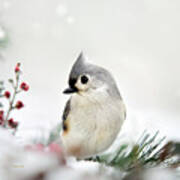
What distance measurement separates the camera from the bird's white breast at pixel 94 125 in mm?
513

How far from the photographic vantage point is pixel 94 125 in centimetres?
51

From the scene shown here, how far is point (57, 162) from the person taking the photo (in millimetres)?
190

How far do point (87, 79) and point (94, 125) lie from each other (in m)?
0.08

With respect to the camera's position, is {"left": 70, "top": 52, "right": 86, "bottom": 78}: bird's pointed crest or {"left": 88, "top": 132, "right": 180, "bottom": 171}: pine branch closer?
{"left": 88, "top": 132, "right": 180, "bottom": 171}: pine branch

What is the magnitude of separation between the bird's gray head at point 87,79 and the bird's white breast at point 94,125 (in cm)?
1

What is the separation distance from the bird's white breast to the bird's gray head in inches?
0.6

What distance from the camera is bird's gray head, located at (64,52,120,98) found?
0.48 meters

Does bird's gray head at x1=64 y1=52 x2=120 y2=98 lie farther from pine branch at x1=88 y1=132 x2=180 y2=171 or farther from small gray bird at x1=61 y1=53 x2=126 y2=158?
pine branch at x1=88 y1=132 x2=180 y2=171

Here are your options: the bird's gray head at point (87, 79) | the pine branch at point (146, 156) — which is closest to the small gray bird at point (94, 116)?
the bird's gray head at point (87, 79)

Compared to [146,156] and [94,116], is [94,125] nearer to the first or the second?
[94,116]

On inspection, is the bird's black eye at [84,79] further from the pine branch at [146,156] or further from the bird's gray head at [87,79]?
the pine branch at [146,156]

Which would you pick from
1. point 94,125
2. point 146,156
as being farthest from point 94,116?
point 146,156

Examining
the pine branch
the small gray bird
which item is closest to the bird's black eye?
the small gray bird

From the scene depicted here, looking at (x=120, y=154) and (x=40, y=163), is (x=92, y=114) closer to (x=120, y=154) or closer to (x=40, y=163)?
(x=120, y=154)
